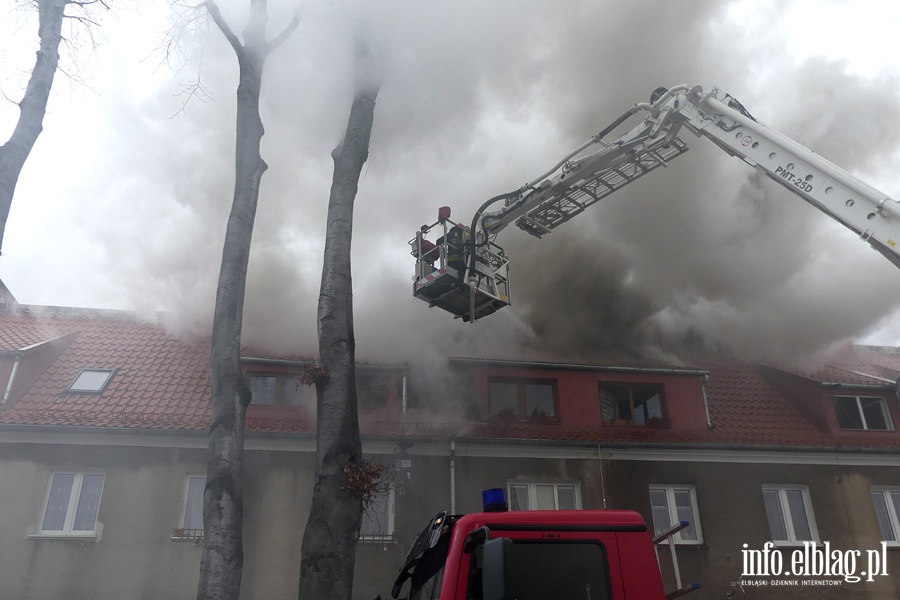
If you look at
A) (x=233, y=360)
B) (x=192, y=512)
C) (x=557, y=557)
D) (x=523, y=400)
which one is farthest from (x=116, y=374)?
(x=557, y=557)

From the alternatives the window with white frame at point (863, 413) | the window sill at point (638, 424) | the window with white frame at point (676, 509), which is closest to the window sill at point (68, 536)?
the window sill at point (638, 424)

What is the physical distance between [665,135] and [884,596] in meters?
9.63

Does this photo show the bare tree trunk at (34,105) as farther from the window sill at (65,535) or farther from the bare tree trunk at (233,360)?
the window sill at (65,535)

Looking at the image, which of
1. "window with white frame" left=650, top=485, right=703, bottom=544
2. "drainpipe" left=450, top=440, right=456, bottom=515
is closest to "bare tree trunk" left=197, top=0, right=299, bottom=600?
"drainpipe" left=450, top=440, right=456, bottom=515

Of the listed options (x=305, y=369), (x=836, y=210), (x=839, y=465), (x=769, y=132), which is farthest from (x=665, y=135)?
(x=839, y=465)

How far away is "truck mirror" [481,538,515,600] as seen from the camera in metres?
3.42

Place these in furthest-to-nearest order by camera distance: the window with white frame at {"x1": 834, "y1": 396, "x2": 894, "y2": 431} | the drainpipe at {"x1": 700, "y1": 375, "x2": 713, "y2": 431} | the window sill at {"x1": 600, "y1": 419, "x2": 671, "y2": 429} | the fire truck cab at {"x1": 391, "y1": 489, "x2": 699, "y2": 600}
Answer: the window with white frame at {"x1": 834, "y1": 396, "x2": 894, "y2": 431}
the drainpipe at {"x1": 700, "y1": 375, "x2": 713, "y2": 431}
the window sill at {"x1": 600, "y1": 419, "x2": 671, "y2": 429}
the fire truck cab at {"x1": 391, "y1": 489, "x2": 699, "y2": 600}

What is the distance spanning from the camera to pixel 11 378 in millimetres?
12453

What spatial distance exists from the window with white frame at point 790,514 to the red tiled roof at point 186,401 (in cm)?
90

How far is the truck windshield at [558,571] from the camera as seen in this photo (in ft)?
13.4

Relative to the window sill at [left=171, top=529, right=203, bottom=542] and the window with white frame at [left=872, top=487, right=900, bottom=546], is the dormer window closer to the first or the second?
the window sill at [left=171, top=529, right=203, bottom=542]

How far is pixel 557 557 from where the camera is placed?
4.21 metres

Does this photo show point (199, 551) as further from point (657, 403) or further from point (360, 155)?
point (657, 403)

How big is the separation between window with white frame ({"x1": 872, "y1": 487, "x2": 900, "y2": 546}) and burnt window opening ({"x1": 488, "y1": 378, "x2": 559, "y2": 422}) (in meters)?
6.26
